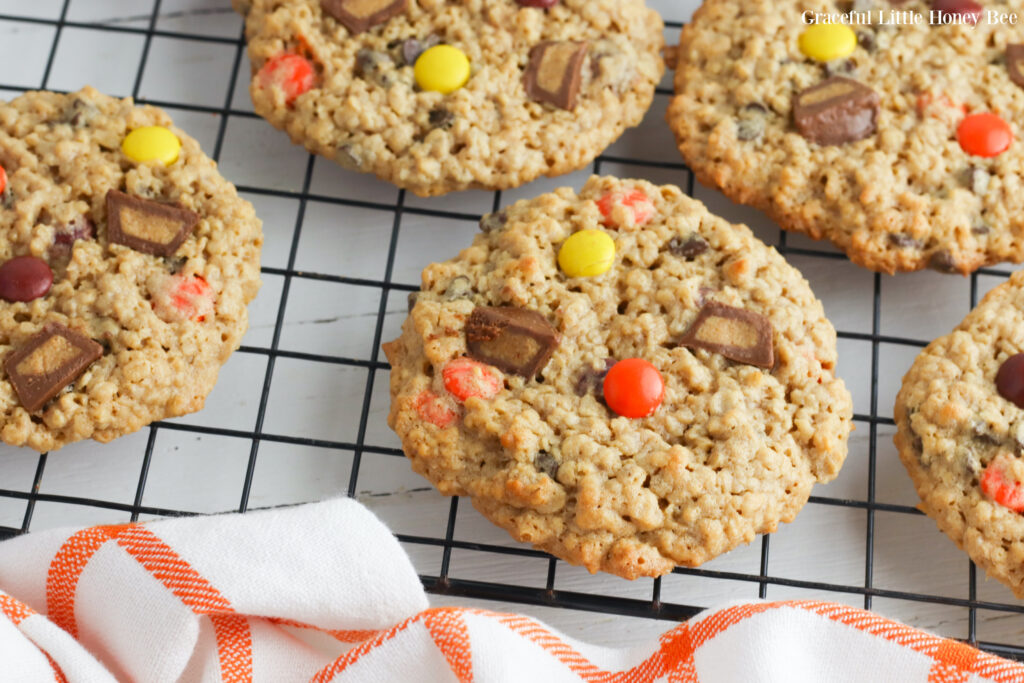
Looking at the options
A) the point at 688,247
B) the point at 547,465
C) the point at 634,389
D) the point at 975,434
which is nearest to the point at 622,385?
the point at 634,389

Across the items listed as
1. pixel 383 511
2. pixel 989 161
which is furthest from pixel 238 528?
pixel 989 161

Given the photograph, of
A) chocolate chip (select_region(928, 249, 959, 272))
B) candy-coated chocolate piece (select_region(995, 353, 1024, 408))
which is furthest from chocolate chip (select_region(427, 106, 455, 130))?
candy-coated chocolate piece (select_region(995, 353, 1024, 408))

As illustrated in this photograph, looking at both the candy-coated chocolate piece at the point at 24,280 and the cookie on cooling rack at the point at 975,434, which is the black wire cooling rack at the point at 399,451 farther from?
the candy-coated chocolate piece at the point at 24,280

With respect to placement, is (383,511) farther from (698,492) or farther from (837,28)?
(837,28)

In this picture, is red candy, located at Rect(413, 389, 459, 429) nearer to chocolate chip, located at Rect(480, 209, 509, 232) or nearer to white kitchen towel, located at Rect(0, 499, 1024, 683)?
white kitchen towel, located at Rect(0, 499, 1024, 683)

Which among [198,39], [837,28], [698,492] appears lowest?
[698,492]

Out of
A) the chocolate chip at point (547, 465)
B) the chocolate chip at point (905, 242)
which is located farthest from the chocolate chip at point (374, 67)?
the chocolate chip at point (905, 242)
